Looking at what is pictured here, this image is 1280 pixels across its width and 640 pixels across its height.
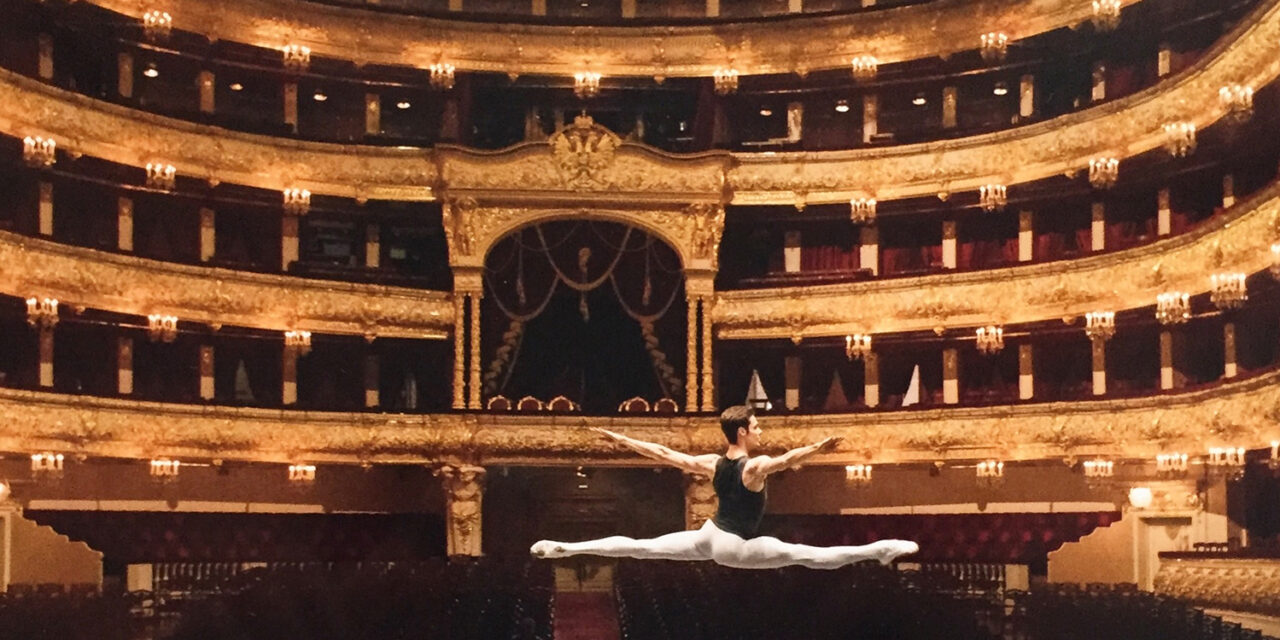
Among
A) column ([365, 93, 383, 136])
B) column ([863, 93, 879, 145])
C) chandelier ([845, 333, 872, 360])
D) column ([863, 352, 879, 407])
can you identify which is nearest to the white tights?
chandelier ([845, 333, 872, 360])

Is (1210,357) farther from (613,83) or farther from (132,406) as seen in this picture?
(132,406)

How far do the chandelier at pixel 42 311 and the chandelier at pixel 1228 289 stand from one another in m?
24.1

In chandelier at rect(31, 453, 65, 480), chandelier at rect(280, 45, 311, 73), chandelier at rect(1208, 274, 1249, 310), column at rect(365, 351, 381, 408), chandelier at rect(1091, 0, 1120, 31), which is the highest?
chandelier at rect(1091, 0, 1120, 31)

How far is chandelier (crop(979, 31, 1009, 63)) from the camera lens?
123 feet

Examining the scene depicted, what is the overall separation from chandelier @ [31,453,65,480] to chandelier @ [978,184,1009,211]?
73.0 feet

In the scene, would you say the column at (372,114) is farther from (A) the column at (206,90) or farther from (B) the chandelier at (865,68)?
(B) the chandelier at (865,68)

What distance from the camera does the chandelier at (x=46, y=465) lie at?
3059 cm

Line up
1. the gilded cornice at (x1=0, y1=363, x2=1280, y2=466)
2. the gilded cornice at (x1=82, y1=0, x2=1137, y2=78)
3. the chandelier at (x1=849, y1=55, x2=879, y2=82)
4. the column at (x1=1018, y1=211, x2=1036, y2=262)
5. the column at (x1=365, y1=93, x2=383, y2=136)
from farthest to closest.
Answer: the column at (x1=365, y1=93, x2=383, y2=136) < the chandelier at (x1=849, y1=55, x2=879, y2=82) < the gilded cornice at (x1=82, y1=0, x2=1137, y2=78) < the column at (x1=1018, y1=211, x2=1036, y2=262) < the gilded cornice at (x1=0, y1=363, x2=1280, y2=466)

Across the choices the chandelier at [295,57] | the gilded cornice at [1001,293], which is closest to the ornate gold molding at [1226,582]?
the gilded cornice at [1001,293]

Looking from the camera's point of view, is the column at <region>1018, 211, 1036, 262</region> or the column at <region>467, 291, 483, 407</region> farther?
the column at <region>1018, 211, 1036, 262</region>

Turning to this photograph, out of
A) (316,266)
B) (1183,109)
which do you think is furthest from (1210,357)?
(316,266)

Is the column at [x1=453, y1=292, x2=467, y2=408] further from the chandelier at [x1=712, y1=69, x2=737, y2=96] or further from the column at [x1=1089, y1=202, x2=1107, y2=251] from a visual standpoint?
the column at [x1=1089, y1=202, x2=1107, y2=251]

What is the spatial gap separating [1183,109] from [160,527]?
79.8 feet

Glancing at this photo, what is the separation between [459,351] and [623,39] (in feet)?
32.2
